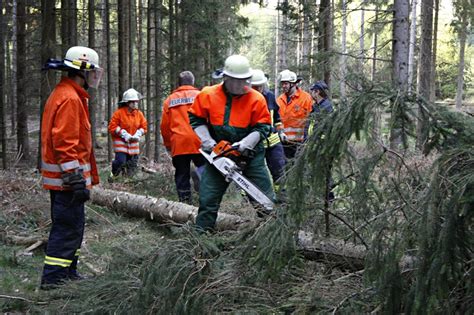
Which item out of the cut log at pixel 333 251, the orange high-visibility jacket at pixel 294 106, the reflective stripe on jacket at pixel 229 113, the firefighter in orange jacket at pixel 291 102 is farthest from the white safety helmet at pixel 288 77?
the cut log at pixel 333 251

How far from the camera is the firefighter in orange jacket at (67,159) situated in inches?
184

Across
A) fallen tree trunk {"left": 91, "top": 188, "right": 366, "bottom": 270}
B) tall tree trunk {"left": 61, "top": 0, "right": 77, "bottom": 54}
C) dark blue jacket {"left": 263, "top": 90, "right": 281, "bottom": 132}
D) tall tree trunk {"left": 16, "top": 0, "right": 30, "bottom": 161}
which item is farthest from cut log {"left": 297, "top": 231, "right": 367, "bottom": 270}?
tall tree trunk {"left": 16, "top": 0, "right": 30, "bottom": 161}

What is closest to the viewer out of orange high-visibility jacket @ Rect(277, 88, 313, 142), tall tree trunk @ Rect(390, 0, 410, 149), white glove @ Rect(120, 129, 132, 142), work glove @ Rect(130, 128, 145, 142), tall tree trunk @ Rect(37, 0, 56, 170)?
orange high-visibility jacket @ Rect(277, 88, 313, 142)

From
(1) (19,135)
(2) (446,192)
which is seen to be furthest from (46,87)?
(2) (446,192)

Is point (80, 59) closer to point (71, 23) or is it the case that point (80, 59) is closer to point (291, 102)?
point (291, 102)

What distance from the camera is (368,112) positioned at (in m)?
2.78

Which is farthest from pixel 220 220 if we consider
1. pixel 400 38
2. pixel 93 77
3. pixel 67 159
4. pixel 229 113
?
pixel 400 38

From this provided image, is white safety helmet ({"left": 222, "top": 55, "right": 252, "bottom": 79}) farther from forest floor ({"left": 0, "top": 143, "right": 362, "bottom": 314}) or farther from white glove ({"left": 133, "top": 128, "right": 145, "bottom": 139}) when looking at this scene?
white glove ({"left": 133, "top": 128, "right": 145, "bottom": 139})

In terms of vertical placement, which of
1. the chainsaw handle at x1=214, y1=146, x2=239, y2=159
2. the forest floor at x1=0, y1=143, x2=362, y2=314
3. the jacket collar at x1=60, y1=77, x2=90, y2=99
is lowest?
the forest floor at x1=0, y1=143, x2=362, y2=314

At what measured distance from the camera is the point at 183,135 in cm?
802

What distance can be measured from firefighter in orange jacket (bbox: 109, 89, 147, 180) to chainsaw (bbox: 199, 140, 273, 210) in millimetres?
6406

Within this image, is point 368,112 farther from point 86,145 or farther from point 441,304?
point 86,145

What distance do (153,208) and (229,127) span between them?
256 cm

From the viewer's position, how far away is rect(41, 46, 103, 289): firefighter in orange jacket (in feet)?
15.3
